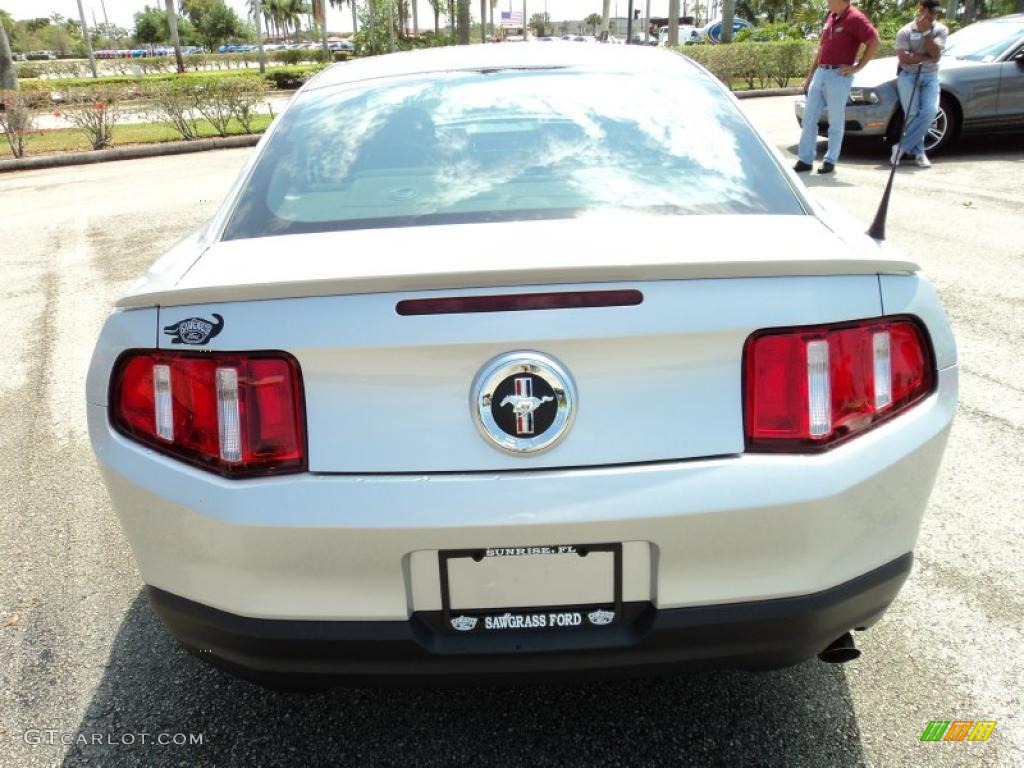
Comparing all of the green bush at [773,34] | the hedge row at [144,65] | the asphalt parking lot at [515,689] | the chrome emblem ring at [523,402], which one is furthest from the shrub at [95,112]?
the hedge row at [144,65]

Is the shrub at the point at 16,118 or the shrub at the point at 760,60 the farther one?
the shrub at the point at 760,60

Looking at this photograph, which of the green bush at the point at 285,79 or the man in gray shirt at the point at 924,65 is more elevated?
the man in gray shirt at the point at 924,65

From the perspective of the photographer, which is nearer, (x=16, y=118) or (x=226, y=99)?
(x=16, y=118)

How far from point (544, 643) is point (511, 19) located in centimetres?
10854

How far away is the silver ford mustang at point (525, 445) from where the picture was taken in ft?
5.25

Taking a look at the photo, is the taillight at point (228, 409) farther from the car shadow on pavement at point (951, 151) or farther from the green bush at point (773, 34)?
the green bush at point (773, 34)

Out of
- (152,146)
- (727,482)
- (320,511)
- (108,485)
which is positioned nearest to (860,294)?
(727,482)

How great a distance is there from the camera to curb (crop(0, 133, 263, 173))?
1416 cm

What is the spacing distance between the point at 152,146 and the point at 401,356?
15367 mm

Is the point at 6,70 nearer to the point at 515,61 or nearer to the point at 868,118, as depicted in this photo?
the point at 868,118

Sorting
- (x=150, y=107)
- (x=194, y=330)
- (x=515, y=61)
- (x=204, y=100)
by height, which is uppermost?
(x=515, y=61)

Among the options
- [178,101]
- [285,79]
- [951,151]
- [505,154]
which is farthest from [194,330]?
[285,79]

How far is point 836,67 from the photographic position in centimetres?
896

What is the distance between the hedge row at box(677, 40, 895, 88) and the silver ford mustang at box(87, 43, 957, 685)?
Result: 21.5m
